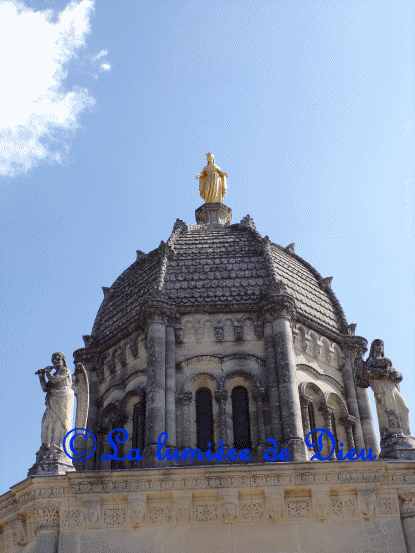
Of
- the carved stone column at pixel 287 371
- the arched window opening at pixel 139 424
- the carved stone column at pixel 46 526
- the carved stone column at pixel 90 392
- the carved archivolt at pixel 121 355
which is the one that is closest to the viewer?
the carved stone column at pixel 46 526

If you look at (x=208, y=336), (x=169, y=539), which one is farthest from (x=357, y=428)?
(x=169, y=539)

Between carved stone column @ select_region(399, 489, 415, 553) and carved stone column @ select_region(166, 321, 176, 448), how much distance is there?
955cm

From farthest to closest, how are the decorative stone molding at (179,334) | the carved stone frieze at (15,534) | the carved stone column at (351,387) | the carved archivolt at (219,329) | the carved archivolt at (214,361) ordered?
the carved stone column at (351,387) < the carved archivolt at (219,329) < the decorative stone molding at (179,334) < the carved archivolt at (214,361) < the carved stone frieze at (15,534)

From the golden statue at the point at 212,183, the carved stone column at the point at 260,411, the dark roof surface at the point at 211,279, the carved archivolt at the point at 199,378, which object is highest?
the golden statue at the point at 212,183

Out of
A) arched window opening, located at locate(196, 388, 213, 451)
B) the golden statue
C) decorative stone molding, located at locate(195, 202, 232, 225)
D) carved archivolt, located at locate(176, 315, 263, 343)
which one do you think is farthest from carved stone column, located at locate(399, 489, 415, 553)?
the golden statue

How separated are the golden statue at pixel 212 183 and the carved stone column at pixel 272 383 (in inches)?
483

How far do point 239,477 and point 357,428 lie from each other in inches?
495

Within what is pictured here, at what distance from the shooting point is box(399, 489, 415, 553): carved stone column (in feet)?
55.7

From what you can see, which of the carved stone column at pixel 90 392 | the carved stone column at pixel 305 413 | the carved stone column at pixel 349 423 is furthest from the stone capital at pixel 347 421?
the carved stone column at pixel 90 392

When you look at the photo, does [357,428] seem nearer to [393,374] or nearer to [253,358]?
[253,358]

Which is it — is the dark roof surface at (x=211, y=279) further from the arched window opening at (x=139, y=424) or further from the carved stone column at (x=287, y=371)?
the arched window opening at (x=139, y=424)

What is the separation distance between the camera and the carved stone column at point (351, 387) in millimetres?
28828

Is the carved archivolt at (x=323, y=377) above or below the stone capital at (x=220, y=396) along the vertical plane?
above

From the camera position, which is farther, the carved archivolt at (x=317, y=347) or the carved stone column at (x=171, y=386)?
the carved archivolt at (x=317, y=347)
